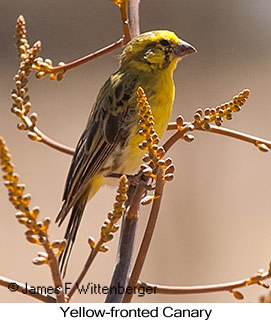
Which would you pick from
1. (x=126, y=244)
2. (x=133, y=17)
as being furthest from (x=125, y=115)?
(x=126, y=244)

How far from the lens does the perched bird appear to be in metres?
1.49

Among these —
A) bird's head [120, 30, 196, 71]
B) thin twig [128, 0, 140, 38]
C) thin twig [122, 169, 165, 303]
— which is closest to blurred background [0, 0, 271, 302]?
bird's head [120, 30, 196, 71]

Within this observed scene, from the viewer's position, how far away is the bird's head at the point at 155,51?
159 cm

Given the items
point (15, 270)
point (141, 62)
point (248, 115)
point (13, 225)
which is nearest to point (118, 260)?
point (141, 62)

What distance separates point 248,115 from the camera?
4.29m

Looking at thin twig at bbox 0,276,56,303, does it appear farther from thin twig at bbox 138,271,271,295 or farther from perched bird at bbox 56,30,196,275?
perched bird at bbox 56,30,196,275

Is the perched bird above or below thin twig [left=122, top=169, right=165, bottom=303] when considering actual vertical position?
above

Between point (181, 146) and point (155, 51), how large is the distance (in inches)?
98.4

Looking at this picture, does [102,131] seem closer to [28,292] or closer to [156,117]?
[156,117]

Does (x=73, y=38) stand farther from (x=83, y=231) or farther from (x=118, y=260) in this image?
(x=118, y=260)

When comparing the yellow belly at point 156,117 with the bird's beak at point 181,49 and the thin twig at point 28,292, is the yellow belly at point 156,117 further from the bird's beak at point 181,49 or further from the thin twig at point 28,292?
the thin twig at point 28,292

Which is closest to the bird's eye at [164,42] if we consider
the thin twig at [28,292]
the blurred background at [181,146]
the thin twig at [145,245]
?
the thin twig at [145,245]

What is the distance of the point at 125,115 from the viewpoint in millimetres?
1539

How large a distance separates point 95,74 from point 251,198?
1162mm
